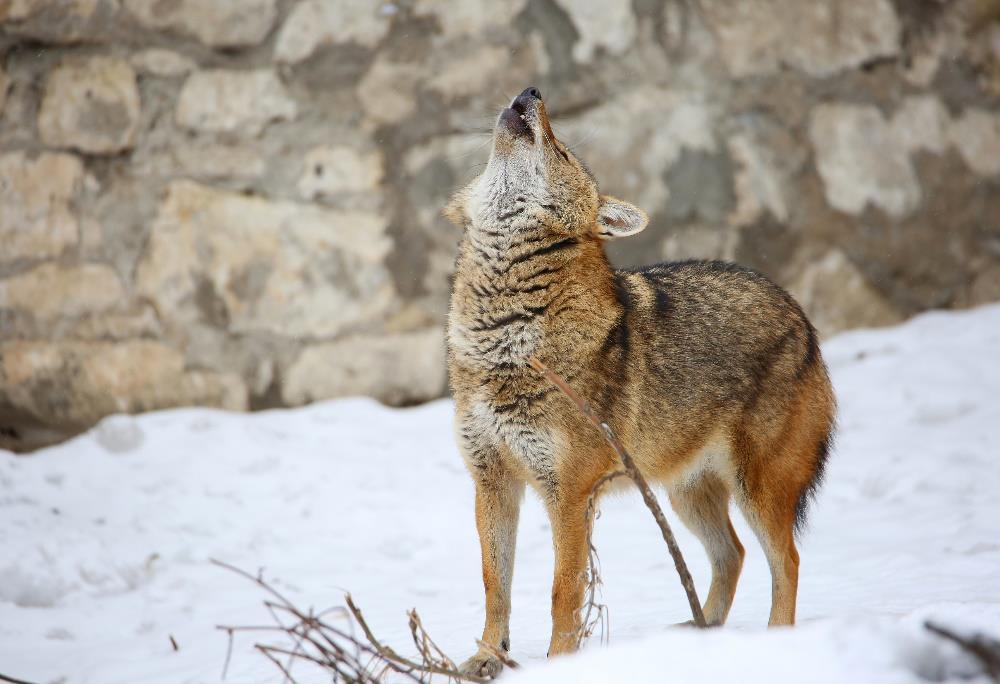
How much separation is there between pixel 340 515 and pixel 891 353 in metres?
3.53

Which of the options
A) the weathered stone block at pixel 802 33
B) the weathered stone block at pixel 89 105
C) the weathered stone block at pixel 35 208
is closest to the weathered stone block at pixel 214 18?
the weathered stone block at pixel 89 105

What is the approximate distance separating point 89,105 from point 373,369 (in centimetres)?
234

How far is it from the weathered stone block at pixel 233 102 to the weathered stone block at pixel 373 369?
144cm

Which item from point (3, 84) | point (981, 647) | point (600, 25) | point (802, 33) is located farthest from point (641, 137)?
point (981, 647)

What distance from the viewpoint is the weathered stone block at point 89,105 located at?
6.15 meters

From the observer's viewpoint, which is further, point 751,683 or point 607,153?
point 607,153

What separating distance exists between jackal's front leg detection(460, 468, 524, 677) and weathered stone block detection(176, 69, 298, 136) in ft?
11.6

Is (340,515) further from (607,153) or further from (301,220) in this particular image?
(607,153)

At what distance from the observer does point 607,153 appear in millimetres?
6410

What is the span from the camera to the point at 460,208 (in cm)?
383

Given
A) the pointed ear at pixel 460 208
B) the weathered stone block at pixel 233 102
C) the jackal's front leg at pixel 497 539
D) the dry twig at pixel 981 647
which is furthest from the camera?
the weathered stone block at pixel 233 102

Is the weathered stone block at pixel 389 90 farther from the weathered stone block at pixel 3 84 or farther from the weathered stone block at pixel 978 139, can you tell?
the weathered stone block at pixel 978 139

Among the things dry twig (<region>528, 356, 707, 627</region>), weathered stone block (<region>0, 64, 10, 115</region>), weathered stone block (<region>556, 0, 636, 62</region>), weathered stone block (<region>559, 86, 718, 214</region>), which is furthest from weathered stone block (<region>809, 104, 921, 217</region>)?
weathered stone block (<region>0, 64, 10, 115</region>)

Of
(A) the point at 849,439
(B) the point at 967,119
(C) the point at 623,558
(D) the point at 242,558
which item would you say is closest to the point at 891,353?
(A) the point at 849,439
